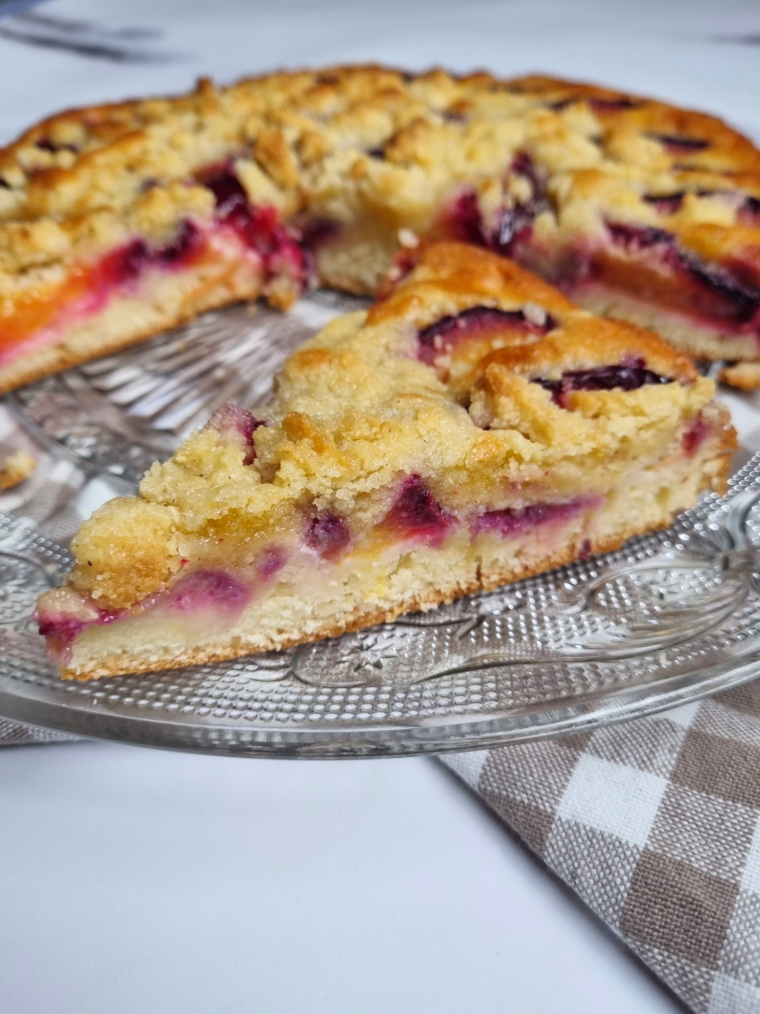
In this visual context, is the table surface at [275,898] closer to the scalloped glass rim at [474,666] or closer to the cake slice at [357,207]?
the scalloped glass rim at [474,666]

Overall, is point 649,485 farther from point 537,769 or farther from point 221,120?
point 221,120

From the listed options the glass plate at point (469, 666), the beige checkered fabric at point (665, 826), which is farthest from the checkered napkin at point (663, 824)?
the glass plate at point (469, 666)

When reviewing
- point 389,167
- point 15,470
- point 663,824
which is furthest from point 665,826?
point 389,167

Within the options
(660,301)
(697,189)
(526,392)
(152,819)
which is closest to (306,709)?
(152,819)

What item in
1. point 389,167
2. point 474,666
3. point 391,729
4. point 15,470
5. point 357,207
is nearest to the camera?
point 391,729

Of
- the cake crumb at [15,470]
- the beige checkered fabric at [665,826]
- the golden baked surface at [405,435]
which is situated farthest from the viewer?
the cake crumb at [15,470]

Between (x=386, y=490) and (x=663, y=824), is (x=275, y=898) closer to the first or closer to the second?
(x=663, y=824)

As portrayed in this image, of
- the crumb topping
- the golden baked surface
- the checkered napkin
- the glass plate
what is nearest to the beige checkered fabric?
the checkered napkin
